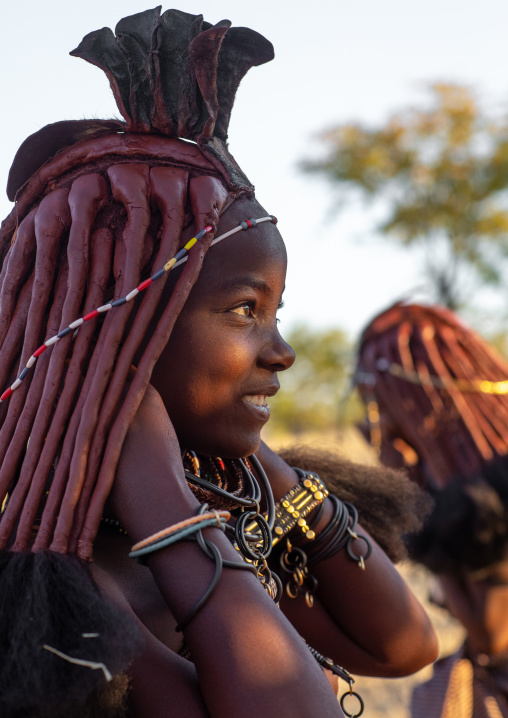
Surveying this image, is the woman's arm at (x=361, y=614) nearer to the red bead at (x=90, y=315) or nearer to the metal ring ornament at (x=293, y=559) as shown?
the metal ring ornament at (x=293, y=559)

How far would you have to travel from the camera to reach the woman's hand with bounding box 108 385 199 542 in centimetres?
141

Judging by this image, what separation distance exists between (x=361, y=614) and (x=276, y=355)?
2.33 ft

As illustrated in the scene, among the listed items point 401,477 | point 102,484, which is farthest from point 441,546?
point 102,484

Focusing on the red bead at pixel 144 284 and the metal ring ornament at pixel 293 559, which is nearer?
the red bead at pixel 144 284

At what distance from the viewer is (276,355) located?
67.2 inches

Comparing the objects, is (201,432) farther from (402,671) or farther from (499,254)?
(499,254)

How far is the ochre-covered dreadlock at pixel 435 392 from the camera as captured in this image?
468 centimetres

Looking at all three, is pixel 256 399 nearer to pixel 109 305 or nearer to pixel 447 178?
pixel 109 305

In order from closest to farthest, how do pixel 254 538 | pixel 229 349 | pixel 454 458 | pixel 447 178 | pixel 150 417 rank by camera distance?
pixel 150 417 < pixel 229 349 < pixel 254 538 < pixel 454 458 < pixel 447 178

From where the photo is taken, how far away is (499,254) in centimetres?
1845

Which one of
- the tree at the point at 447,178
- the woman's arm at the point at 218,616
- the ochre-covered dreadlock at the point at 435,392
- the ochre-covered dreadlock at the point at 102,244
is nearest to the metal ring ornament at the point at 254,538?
the woman's arm at the point at 218,616

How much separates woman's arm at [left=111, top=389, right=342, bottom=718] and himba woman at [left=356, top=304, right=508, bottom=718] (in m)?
2.84

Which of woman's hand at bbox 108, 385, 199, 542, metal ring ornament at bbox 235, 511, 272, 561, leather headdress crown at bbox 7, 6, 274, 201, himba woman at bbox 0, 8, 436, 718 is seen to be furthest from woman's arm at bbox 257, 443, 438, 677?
leather headdress crown at bbox 7, 6, 274, 201

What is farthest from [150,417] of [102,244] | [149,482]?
[102,244]
